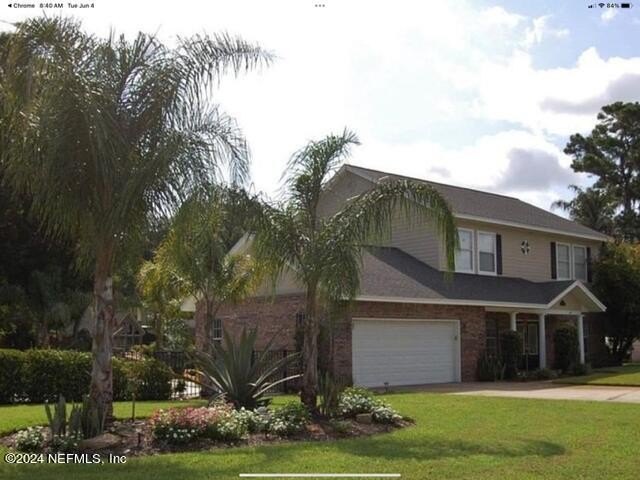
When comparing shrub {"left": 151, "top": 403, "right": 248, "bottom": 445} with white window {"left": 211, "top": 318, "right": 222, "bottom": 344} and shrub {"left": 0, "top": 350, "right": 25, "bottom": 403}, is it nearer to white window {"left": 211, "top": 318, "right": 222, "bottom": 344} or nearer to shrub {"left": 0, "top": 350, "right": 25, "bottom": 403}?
shrub {"left": 0, "top": 350, "right": 25, "bottom": 403}

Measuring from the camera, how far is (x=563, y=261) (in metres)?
32.3

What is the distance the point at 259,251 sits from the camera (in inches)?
536

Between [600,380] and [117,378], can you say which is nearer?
[117,378]

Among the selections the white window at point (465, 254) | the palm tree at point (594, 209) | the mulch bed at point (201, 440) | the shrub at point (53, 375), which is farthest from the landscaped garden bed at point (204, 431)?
the palm tree at point (594, 209)

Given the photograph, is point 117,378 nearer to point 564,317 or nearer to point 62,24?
point 62,24

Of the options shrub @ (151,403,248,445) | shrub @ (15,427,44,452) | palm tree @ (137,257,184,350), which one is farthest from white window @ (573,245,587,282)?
shrub @ (15,427,44,452)

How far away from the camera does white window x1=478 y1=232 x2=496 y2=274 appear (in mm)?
28328

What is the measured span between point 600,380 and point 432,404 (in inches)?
399

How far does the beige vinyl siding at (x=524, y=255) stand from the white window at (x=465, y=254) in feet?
1.11

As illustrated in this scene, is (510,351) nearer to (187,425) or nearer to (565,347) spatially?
(565,347)

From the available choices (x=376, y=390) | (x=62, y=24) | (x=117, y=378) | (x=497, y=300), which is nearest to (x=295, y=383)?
(x=376, y=390)

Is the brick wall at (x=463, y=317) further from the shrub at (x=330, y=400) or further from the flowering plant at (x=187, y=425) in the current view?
the flowering plant at (x=187, y=425)

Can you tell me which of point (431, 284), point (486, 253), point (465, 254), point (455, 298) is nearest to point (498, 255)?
point (486, 253)

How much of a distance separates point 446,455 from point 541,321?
19.3 m
